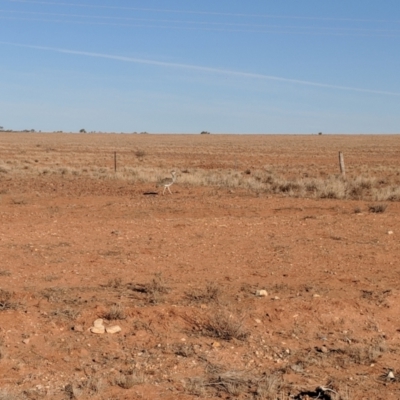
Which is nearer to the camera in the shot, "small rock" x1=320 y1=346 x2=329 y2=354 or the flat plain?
the flat plain

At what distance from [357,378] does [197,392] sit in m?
1.53

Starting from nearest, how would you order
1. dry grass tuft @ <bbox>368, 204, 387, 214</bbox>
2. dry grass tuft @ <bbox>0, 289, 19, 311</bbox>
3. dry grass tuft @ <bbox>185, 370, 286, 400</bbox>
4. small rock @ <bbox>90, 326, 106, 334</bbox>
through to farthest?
1. dry grass tuft @ <bbox>185, 370, 286, 400</bbox>
2. small rock @ <bbox>90, 326, 106, 334</bbox>
3. dry grass tuft @ <bbox>0, 289, 19, 311</bbox>
4. dry grass tuft @ <bbox>368, 204, 387, 214</bbox>

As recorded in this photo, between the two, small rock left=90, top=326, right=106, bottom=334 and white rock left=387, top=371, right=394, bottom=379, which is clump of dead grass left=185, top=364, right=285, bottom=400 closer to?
white rock left=387, top=371, right=394, bottom=379

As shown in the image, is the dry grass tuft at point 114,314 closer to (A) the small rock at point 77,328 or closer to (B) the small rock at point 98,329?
(B) the small rock at point 98,329

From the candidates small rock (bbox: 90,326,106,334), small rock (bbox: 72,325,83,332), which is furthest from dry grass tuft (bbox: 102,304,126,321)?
small rock (bbox: 72,325,83,332)

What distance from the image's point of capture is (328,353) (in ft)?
21.6

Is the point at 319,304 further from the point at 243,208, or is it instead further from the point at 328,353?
the point at 243,208

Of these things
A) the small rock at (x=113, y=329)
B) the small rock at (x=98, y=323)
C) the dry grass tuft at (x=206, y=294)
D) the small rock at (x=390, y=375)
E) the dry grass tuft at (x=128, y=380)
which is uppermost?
the dry grass tuft at (x=206, y=294)

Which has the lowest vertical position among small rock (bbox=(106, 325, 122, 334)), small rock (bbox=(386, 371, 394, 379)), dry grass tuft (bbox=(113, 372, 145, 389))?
small rock (bbox=(386, 371, 394, 379))

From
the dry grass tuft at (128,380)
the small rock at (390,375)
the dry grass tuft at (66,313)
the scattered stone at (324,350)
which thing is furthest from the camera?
the dry grass tuft at (66,313)

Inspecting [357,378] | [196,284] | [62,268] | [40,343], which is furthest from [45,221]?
[357,378]

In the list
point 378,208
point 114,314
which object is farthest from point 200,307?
point 378,208

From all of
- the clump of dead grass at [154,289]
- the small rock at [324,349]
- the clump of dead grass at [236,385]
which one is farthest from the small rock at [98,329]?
the small rock at [324,349]

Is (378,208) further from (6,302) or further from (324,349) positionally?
(6,302)
